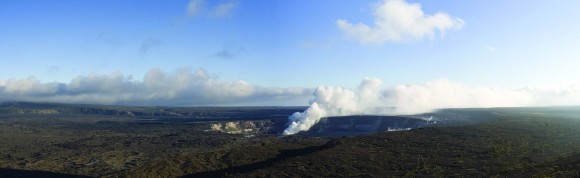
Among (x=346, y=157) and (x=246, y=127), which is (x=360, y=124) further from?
(x=346, y=157)

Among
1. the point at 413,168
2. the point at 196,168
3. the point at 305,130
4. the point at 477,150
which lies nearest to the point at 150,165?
the point at 196,168

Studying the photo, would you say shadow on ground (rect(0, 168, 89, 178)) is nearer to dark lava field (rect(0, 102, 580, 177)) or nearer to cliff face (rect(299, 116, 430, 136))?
dark lava field (rect(0, 102, 580, 177))

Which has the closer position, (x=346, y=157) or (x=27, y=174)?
(x=346, y=157)

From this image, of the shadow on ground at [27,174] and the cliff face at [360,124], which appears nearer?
the shadow on ground at [27,174]

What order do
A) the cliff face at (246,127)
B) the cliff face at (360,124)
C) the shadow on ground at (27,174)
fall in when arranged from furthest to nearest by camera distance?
the cliff face at (246,127)
the cliff face at (360,124)
the shadow on ground at (27,174)

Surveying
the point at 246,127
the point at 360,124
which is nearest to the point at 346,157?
the point at 360,124

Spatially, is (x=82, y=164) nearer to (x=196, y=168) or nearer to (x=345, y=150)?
(x=196, y=168)

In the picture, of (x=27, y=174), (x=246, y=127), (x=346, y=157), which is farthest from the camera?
(x=246, y=127)

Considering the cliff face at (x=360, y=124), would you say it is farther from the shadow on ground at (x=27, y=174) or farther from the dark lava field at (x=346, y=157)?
the shadow on ground at (x=27, y=174)

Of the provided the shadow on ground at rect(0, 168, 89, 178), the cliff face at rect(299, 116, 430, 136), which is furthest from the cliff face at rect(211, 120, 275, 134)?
the shadow on ground at rect(0, 168, 89, 178)

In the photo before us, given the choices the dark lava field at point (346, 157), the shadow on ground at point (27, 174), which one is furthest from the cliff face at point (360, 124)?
the shadow on ground at point (27, 174)

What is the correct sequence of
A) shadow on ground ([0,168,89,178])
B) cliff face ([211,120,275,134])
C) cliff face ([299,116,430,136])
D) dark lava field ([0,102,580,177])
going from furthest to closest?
cliff face ([211,120,275,134]) → cliff face ([299,116,430,136]) → shadow on ground ([0,168,89,178]) → dark lava field ([0,102,580,177])
